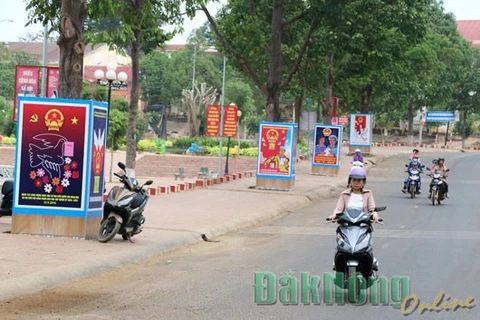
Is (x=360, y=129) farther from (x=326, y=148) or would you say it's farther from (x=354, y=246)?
(x=354, y=246)

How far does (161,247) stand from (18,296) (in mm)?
4964

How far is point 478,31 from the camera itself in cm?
11200

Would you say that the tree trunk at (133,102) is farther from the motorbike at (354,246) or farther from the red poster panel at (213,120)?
the motorbike at (354,246)

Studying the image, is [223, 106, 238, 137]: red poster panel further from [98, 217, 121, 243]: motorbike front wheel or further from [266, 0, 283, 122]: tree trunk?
[98, 217, 121, 243]: motorbike front wheel

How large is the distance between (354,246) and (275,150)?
61.8ft

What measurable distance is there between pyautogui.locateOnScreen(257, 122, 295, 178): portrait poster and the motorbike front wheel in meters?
14.5

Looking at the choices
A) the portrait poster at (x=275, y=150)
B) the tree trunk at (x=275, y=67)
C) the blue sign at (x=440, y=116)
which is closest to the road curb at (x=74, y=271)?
the portrait poster at (x=275, y=150)

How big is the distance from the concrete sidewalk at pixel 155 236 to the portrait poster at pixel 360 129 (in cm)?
2311

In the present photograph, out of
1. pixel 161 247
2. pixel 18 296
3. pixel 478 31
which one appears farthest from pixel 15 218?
pixel 478 31

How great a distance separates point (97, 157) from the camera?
48.6ft

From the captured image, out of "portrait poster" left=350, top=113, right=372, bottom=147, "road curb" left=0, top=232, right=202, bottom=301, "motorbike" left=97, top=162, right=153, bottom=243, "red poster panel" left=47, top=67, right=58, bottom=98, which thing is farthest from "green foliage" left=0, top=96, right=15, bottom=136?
"motorbike" left=97, top=162, right=153, bottom=243

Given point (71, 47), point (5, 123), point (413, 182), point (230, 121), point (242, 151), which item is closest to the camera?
point (71, 47)

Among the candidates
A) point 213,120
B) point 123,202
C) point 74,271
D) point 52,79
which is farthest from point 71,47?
point 213,120

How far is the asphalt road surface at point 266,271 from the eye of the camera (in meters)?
9.39
